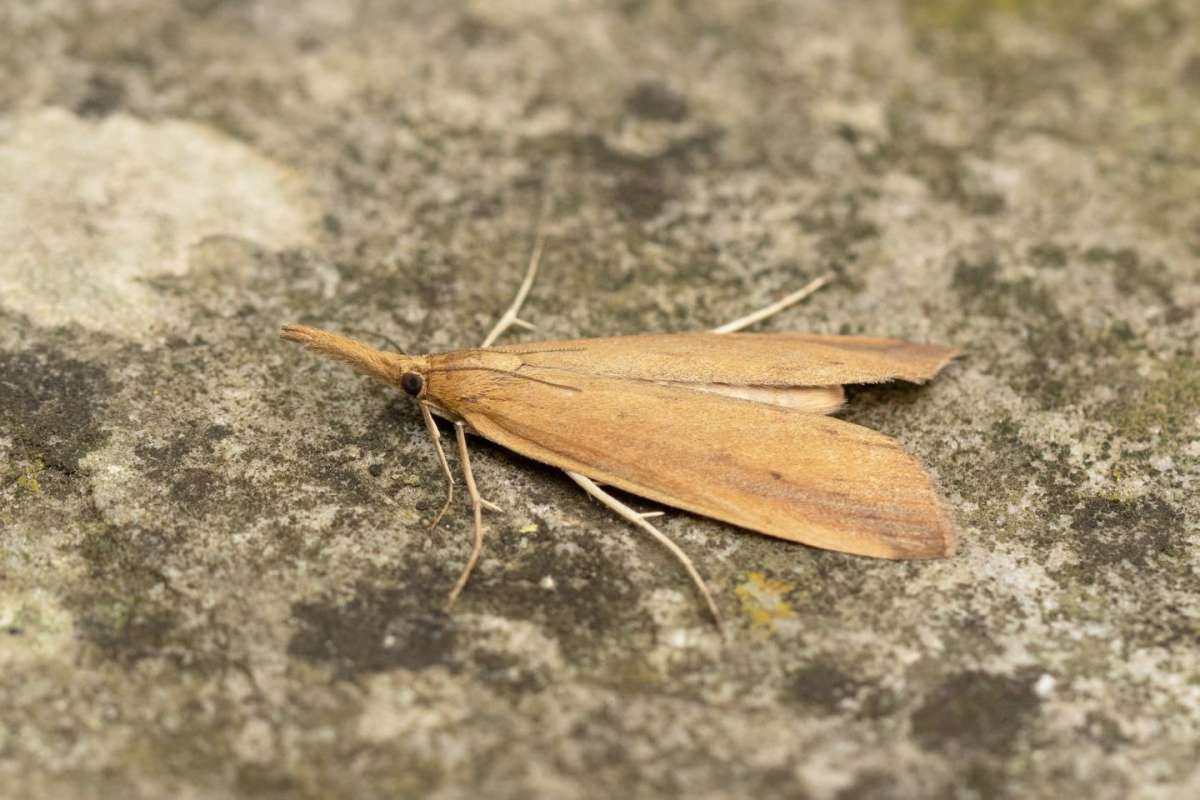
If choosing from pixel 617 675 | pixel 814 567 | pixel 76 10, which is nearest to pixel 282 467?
pixel 617 675

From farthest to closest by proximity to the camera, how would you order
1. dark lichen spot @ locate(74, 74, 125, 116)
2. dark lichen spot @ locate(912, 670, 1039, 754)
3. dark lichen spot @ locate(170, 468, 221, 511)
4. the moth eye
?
dark lichen spot @ locate(74, 74, 125, 116) → the moth eye → dark lichen spot @ locate(170, 468, 221, 511) → dark lichen spot @ locate(912, 670, 1039, 754)

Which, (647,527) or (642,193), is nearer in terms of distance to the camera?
(647,527)

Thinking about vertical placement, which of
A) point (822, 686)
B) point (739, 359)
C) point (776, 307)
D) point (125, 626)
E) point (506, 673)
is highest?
point (739, 359)

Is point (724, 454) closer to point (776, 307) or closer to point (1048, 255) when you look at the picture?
point (776, 307)

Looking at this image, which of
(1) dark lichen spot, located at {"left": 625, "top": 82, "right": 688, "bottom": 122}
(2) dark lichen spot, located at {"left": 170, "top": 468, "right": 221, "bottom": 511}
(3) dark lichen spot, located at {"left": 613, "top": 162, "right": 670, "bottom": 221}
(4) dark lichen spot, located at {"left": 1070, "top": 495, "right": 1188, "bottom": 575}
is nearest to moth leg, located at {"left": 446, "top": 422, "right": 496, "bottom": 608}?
(2) dark lichen spot, located at {"left": 170, "top": 468, "right": 221, "bottom": 511}

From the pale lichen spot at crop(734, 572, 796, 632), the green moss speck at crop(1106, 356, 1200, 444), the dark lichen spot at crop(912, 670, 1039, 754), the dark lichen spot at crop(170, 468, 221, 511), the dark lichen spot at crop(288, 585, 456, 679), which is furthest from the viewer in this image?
the green moss speck at crop(1106, 356, 1200, 444)

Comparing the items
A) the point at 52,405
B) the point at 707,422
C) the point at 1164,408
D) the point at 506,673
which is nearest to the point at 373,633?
the point at 506,673

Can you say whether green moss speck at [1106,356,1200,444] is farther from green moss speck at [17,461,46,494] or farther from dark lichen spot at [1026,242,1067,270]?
green moss speck at [17,461,46,494]
